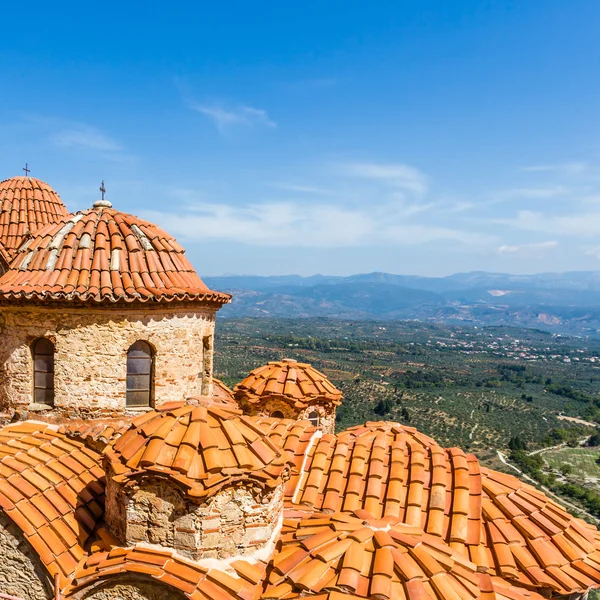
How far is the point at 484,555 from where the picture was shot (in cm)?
798

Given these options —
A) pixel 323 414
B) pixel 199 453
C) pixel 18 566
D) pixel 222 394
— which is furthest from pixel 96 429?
pixel 323 414

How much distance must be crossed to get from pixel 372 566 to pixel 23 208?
45.6 ft

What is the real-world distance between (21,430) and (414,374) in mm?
92685

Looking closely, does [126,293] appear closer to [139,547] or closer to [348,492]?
[139,547]

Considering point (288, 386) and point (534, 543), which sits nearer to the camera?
point (534, 543)

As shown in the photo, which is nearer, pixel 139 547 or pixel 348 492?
pixel 139 547

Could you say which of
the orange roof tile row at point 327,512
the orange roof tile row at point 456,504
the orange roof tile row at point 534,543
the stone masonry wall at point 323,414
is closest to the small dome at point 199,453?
the orange roof tile row at point 327,512

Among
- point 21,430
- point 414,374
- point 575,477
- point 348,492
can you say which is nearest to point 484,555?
point 348,492

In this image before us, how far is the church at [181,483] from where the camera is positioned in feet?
21.9

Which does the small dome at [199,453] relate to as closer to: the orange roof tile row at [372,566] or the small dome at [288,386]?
the orange roof tile row at [372,566]

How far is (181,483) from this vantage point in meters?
6.75

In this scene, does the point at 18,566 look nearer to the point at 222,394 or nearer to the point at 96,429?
the point at 96,429

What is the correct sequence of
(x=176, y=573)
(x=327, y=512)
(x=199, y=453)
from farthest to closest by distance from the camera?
(x=327, y=512) < (x=199, y=453) < (x=176, y=573)

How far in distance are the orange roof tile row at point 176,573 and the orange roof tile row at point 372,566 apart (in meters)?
0.43
